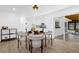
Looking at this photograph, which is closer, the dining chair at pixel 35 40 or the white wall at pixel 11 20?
the dining chair at pixel 35 40

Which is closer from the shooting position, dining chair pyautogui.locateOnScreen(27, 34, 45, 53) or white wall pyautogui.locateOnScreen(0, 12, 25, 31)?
dining chair pyautogui.locateOnScreen(27, 34, 45, 53)

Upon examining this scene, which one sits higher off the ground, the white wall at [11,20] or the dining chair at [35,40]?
the white wall at [11,20]

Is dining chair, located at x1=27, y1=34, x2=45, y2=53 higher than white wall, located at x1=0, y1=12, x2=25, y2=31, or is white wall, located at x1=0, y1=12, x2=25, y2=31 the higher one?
white wall, located at x1=0, y1=12, x2=25, y2=31

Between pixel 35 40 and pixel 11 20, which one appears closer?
pixel 35 40

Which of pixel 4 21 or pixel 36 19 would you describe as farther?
pixel 36 19

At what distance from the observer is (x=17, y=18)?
753cm

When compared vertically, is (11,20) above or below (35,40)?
above

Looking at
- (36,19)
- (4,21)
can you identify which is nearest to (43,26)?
(36,19)

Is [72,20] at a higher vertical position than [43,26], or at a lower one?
higher
